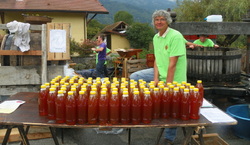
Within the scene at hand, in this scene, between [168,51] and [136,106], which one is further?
[168,51]

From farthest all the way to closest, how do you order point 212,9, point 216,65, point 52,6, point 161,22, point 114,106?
point 212,9, point 52,6, point 216,65, point 161,22, point 114,106

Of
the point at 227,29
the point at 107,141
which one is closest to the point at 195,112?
the point at 107,141

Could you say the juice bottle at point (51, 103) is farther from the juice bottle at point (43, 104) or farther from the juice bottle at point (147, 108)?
the juice bottle at point (147, 108)

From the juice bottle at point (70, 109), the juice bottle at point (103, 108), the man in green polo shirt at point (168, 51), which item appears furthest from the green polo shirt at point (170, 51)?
the juice bottle at point (70, 109)

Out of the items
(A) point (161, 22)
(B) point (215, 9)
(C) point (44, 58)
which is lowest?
(C) point (44, 58)

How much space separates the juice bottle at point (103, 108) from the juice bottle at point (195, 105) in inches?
39.6

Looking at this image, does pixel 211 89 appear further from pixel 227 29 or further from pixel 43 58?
pixel 43 58

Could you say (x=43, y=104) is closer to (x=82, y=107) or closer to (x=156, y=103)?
(x=82, y=107)

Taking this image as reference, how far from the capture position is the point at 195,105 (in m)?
2.95

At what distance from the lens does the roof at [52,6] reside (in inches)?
635

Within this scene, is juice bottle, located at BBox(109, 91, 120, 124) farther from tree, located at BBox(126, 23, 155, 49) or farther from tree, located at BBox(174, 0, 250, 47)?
tree, located at BBox(126, 23, 155, 49)

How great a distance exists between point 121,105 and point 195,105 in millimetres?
883

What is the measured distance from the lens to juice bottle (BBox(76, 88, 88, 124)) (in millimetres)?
2816

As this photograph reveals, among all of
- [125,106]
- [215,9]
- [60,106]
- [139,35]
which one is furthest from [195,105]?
[139,35]
